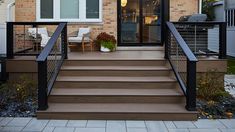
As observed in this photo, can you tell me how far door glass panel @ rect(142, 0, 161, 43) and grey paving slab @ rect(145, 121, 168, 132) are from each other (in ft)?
18.2

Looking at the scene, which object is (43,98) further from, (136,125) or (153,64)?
(153,64)

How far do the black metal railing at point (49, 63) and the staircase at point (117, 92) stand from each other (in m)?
0.18

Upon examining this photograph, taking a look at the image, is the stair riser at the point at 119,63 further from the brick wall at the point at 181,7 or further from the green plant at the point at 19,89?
the brick wall at the point at 181,7

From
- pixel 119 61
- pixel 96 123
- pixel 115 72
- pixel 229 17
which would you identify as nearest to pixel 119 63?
pixel 119 61

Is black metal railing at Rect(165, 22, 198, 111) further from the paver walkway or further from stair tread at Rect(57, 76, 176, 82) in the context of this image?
the paver walkway

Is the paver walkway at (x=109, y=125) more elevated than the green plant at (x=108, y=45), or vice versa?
the green plant at (x=108, y=45)

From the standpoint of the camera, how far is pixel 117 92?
283 inches

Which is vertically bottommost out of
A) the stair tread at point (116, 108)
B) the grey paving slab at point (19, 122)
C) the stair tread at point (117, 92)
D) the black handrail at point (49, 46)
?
the grey paving slab at point (19, 122)

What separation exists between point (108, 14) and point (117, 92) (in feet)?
15.1

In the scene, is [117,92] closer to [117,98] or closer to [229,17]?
[117,98]

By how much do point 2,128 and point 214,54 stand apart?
4.88 metres

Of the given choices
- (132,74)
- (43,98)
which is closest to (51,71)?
(43,98)

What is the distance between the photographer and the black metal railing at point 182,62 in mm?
6516

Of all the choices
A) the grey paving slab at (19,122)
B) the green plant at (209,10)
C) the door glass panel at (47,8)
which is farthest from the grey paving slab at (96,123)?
the green plant at (209,10)
